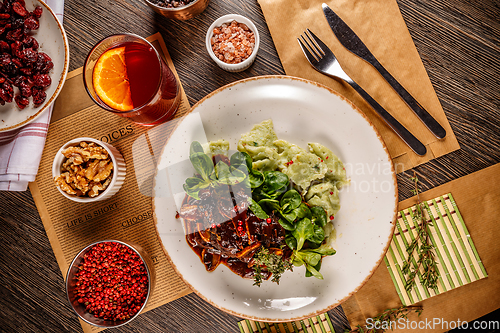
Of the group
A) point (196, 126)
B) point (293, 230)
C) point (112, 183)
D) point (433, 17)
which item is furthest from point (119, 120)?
point (433, 17)

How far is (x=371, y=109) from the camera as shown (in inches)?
69.4

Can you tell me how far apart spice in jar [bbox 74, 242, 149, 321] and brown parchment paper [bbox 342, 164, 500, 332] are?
1.36 m

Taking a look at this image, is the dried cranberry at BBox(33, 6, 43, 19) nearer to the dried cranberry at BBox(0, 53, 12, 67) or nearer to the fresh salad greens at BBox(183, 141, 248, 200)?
the dried cranberry at BBox(0, 53, 12, 67)

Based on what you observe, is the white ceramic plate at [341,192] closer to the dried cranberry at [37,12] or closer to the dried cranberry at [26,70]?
the dried cranberry at [26,70]

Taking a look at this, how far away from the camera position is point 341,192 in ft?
5.50

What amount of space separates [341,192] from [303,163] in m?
0.31

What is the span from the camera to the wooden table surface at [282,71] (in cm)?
179

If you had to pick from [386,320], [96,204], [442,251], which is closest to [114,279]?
[96,204]

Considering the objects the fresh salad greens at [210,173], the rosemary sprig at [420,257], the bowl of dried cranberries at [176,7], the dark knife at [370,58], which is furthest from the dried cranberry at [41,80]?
the rosemary sprig at [420,257]

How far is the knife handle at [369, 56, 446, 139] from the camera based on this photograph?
5.70 feet

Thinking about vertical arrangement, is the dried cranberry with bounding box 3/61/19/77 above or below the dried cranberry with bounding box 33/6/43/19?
below

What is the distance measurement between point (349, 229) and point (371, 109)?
749mm

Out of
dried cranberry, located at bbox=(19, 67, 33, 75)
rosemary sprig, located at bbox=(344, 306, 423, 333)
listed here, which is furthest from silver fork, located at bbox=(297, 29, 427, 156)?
dried cranberry, located at bbox=(19, 67, 33, 75)

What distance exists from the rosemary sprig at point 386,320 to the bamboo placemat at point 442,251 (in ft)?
0.20
